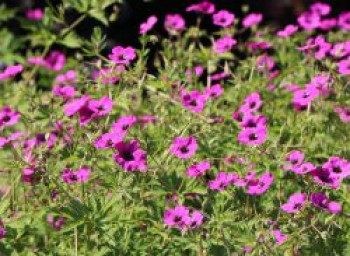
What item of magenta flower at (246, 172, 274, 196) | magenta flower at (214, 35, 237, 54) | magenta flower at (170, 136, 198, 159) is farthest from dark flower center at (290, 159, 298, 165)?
magenta flower at (214, 35, 237, 54)

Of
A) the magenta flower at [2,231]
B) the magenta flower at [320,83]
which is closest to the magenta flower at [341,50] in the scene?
the magenta flower at [320,83]

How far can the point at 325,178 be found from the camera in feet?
8.57

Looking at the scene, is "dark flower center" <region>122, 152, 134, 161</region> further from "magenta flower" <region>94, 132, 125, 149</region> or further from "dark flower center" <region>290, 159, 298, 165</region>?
"dark flower center" <region>290, 159, 298, 165</region>

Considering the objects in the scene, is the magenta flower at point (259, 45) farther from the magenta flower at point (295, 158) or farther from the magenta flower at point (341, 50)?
the magenta flower at point (295, 158)

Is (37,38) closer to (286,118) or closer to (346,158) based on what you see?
(286,118)

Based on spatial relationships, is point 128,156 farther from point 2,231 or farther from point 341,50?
point 341,50

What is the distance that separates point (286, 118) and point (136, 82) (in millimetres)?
716

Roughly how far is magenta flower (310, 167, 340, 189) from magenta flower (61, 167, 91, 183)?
77 centimetres

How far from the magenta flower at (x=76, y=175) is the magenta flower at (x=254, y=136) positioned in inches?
21.4

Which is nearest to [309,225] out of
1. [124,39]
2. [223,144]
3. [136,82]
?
[223,144]

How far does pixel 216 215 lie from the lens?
2672mm

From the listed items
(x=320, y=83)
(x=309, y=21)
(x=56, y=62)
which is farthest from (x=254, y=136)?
(x=56, y=62)

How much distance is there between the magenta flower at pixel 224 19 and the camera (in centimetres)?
378

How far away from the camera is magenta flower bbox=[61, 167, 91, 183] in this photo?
2.76m
